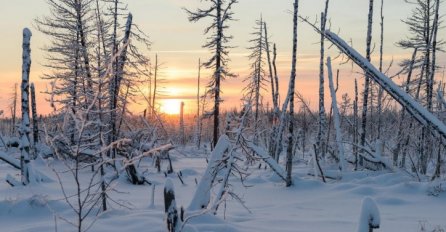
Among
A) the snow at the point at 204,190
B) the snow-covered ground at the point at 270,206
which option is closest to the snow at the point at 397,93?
the snow-covered ground at the point at 270,206

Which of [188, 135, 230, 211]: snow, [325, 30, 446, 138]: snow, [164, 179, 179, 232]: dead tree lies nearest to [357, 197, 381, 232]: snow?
[164, 179, 179, 232]: dead tree

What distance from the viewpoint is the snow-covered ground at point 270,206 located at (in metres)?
6.64

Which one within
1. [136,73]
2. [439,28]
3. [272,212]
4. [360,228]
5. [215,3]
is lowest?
[272,212]

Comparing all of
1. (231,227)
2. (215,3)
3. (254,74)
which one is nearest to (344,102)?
(254,74)

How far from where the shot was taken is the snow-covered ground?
664 cm

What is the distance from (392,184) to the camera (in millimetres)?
12266

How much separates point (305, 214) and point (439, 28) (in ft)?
44.0

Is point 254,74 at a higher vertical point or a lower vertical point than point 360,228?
higher

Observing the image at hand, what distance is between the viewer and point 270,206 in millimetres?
10000

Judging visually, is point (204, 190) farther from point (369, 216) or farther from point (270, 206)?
point (270, 206)

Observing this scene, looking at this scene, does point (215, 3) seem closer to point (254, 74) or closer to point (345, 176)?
point (254, 74)

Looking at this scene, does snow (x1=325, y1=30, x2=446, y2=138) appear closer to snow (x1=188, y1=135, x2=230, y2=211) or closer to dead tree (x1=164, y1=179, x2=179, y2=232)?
snow (x1=188, y1=135, x2=230, y2=211)

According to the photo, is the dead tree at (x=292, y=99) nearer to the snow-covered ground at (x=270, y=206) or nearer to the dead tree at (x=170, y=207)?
the snow-covered ground at (x=270, y=206)

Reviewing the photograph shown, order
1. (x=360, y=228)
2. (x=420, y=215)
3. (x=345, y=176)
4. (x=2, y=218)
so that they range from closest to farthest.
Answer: (x=360, y=228) < (x=2, y=218) < (x=420, y=215) < (x=345, y=176)
